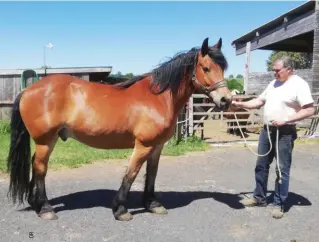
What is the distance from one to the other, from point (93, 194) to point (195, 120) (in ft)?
17.3

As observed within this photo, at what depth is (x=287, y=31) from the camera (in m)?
12.6

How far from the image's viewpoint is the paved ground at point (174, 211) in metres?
3.48

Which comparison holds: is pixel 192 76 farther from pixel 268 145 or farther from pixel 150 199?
pixel 150 199

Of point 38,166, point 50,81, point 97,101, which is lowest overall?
point 38,166

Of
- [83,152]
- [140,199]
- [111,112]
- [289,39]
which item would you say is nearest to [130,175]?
[111,112]

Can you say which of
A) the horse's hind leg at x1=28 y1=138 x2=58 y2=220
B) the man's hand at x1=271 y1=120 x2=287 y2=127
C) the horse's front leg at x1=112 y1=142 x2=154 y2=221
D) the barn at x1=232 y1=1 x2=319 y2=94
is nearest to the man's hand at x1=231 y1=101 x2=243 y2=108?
the man's hand at x1=271 y1=120 x2=287 y2=127

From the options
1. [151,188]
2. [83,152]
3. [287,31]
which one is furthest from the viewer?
[287,31]

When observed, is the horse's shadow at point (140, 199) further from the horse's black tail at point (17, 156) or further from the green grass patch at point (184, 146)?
the green grass patch at point (184, 146)

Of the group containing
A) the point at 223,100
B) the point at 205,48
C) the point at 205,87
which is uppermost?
the point at 205,48

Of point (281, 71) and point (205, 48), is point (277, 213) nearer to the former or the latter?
point (281, 71)

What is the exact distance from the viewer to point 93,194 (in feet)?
15.8

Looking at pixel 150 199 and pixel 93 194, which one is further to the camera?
pixel 93 194

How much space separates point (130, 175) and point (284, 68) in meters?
2.23

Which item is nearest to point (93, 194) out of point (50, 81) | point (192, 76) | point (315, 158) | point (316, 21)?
point (50, 81)
